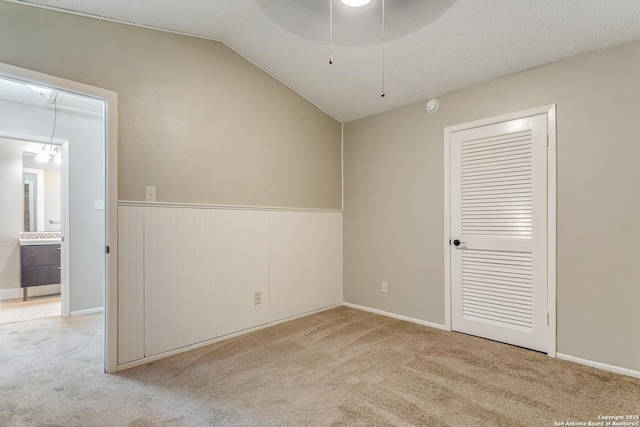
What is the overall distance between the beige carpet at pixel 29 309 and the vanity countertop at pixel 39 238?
81 centimetres

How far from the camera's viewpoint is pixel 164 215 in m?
2.54

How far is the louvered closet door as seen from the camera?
2592mm

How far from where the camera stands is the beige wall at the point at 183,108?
2117mm

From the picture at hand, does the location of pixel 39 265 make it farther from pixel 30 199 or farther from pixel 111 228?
pixel 111 228

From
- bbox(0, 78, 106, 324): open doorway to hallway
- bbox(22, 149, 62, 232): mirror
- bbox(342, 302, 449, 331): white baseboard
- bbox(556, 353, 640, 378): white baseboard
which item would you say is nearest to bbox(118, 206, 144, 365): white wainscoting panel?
bbox(0, 78, 106, 324): open doorway to hallway

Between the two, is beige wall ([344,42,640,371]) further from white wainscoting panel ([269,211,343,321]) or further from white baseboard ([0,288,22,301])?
white baseboard ([0,288,22,301])

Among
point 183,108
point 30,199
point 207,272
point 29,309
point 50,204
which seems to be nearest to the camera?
point 183,108

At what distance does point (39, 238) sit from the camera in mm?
4656

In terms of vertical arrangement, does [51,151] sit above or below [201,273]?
above

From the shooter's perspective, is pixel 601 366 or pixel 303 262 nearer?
pixel 601 366

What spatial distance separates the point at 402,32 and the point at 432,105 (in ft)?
3.19

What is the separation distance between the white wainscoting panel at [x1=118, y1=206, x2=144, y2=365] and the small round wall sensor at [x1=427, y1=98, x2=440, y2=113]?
2.83 m

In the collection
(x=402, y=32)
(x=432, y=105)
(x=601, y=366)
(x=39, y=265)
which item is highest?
(x=402, y=32)

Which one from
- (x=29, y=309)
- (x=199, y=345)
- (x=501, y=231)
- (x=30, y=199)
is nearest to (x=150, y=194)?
(x=199, y=345)
